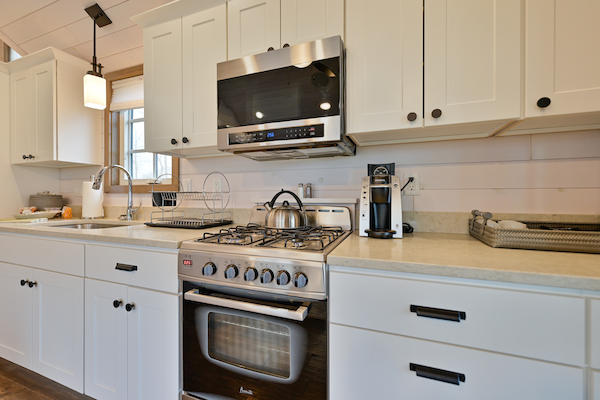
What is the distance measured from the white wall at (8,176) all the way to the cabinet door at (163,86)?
5.80ft

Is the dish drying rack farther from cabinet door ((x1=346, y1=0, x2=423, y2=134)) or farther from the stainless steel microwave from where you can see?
cabinet door ((x1=346, y1=0, x2=423, y2=134))

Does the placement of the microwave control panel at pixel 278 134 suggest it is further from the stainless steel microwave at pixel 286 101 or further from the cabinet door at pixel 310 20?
the cabinet door at pixel 310 20

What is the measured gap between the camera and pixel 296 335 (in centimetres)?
100

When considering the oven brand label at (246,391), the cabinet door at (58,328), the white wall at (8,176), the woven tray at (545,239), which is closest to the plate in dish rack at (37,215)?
the white wall at (8,176)

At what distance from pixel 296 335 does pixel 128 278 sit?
895mm

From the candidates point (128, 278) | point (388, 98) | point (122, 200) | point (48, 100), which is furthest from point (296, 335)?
point (48, 100)

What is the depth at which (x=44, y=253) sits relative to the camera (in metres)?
1.57

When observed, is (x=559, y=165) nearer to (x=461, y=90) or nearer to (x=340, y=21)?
(x=461, y=90)

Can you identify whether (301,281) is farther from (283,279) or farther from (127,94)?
Result: (127,94)

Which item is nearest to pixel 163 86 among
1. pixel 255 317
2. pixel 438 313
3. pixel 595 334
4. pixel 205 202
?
pixel 205 202

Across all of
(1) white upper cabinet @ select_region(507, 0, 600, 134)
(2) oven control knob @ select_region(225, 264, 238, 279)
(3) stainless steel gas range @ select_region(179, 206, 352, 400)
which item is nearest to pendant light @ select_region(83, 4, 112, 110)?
(3) stainless steel gas range @ select_region(179, 206, 352, 400)

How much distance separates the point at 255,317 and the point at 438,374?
659mm

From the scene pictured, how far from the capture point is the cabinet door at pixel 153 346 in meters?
1.21

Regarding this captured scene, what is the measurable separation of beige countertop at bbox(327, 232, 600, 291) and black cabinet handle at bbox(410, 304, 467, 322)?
113 mm
